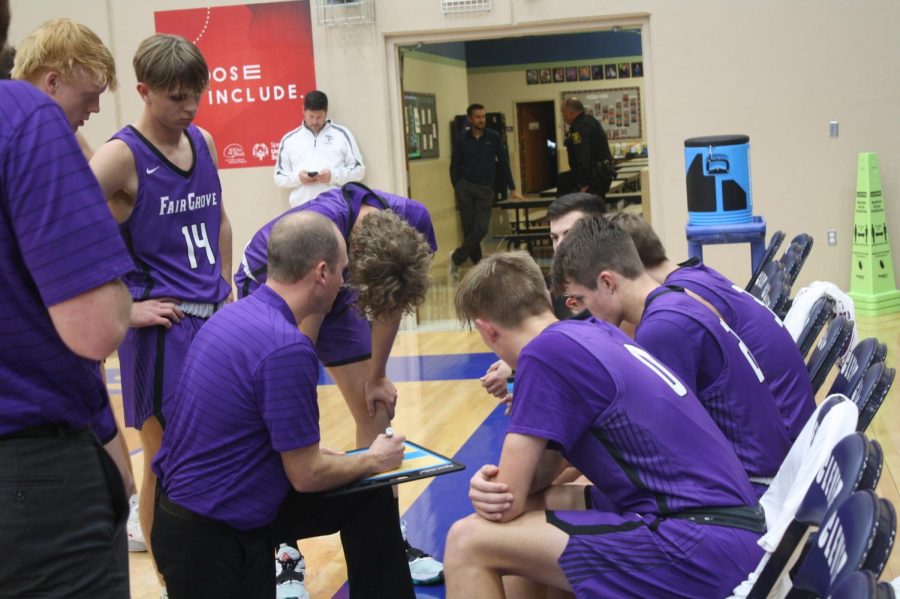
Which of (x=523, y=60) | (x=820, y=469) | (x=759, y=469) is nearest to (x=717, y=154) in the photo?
(x=759, y=469)

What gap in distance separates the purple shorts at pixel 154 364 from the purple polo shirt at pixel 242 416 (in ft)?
2.03

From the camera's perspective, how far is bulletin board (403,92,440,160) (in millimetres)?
11953

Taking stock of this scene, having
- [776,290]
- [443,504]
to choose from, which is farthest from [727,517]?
[443,504]

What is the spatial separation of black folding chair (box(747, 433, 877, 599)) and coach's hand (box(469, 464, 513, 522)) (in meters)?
0.55

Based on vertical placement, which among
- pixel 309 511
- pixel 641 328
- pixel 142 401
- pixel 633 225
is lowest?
pixel 309 511

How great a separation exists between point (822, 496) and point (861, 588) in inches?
24.3

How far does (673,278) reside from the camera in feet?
10.3

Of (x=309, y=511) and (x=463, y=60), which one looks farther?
(x=463, y=60)

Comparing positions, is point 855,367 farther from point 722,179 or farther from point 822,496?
point 722,179

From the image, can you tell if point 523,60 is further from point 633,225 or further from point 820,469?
point 820,469

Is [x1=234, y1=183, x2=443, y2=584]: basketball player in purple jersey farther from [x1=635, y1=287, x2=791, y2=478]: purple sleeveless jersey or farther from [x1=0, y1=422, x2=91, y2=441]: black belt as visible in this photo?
[x1=0, y1=422, x2=91, y2=441]: black belt

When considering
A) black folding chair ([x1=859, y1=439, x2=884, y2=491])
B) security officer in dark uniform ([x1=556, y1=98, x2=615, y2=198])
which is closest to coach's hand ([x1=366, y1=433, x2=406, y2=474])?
black folding chair ([x1=859, y1=439, x2=884, y2=491])

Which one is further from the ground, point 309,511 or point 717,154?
point 717,154

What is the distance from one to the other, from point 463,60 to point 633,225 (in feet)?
40.9
